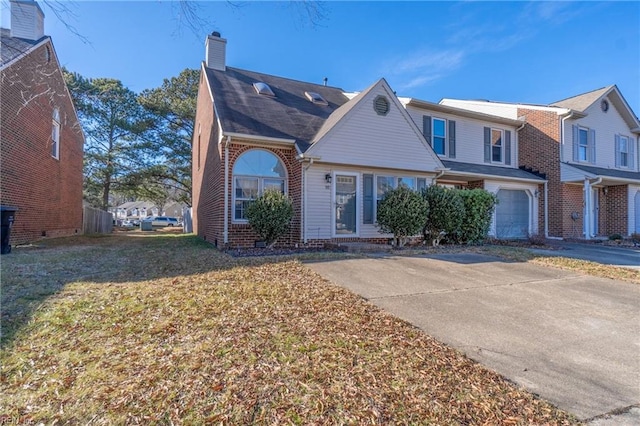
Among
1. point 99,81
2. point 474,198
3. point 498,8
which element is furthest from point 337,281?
point 99,81

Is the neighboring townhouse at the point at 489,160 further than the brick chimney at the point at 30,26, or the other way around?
the neighboring townhouse at the point at 489,160

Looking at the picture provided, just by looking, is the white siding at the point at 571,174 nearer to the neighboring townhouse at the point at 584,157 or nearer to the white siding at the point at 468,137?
the neighboring townhouse at the point at 584,157

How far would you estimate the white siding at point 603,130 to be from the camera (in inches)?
587

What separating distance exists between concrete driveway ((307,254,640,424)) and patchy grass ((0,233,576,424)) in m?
0.37

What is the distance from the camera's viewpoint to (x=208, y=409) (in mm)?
2078

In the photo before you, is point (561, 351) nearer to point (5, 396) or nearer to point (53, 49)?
point (5, 396)

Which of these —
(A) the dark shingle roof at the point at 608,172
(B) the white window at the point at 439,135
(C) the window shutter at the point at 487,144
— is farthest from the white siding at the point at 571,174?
(B) the white window at the point at 439,135

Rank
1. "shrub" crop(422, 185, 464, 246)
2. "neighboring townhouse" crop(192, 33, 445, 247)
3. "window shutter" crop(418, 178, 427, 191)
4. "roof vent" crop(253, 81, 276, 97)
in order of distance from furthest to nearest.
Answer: "roof vent" crop(253, 81, 276, 97)
"window shutter" crop(418, 178, 427, 191)
"shrub" crop(422, 185, 464, 246)
"neighboring townhouse" crop(192, 33, 445, 247)

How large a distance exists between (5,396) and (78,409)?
0.63m

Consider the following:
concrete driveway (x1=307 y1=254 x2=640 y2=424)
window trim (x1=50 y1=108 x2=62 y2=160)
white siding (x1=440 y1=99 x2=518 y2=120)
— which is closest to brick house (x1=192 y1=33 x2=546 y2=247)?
concrete driveway (x1=307 y1=254 x2=640 y2=424)

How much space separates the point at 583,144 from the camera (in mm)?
15461

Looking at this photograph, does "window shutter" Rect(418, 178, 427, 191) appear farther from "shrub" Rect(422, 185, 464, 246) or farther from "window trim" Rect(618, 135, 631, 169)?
"window trim" Rect(618, 135, 631, 169)

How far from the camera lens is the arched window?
9.95m

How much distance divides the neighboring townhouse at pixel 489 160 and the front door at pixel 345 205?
492 cm
